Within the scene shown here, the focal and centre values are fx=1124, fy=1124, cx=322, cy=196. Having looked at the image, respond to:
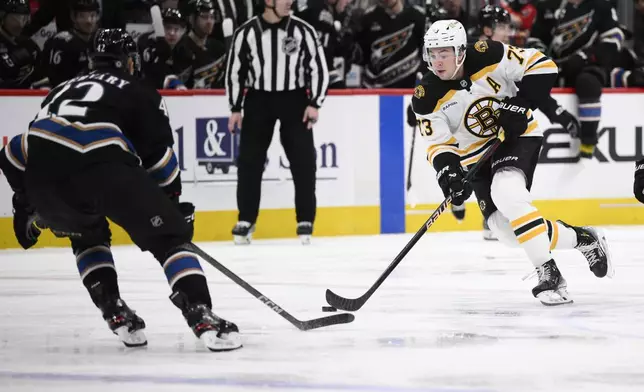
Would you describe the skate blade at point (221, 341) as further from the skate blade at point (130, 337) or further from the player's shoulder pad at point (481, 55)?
the player's shoulder pad at point (481, 55)

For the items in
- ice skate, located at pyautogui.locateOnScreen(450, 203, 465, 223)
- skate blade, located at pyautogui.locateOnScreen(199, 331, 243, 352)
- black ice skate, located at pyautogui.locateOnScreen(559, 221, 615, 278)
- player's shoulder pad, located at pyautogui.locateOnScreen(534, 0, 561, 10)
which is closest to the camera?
skate blade, located at pyautogui.locateOnScreen(199, 331, 243, 352)

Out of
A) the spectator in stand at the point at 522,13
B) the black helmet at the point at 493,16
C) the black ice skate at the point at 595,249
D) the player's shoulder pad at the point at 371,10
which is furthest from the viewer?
the spectator in stand at the point at 522,13

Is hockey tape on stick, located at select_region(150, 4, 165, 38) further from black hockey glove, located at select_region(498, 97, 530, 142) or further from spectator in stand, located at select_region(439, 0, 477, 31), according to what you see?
black hockey glove, located at select_region(498, 97, 530, 142)

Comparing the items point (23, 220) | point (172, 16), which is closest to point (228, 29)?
point (172, 16)

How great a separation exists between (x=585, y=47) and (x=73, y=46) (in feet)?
11.0

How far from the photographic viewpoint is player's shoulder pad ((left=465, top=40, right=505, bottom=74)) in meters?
4.18

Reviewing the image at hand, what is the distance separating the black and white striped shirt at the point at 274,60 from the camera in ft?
21.3

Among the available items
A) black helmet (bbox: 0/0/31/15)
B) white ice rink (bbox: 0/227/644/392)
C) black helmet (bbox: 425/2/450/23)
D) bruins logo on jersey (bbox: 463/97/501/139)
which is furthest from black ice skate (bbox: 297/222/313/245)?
bruins logo on jersey (bbox: 463/97/501/139)

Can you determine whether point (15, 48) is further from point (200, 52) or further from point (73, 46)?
point (200, 52)

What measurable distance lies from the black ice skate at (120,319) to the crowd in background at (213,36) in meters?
3.31

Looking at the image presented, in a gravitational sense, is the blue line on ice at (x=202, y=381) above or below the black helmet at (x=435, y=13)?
below

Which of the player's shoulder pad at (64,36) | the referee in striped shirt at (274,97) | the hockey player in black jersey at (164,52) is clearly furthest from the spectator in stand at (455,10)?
the player's shoulder pad at (64,36)

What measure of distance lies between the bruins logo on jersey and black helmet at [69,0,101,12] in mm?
3116

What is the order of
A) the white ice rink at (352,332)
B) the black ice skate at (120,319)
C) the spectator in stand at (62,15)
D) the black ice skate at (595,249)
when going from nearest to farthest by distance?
the white ice rink at (352,332) → the black ice skate at (120,319) → the black ice skate at (595,249) → the spectator in stand at (62,15)
